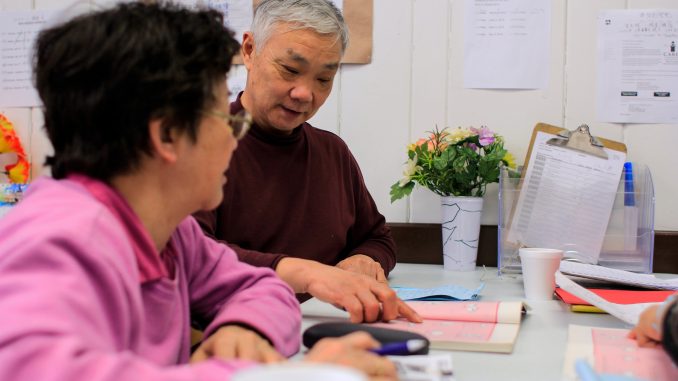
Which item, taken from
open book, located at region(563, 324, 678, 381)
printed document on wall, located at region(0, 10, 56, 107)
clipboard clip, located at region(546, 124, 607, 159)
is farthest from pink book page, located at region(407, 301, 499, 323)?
printed document on wall, located at region(0, 10, 56, 107)

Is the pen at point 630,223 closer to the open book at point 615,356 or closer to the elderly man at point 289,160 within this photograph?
the elderly man at point 289,160

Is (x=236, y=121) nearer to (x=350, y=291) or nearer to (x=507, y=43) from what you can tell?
(x=350, y=291)

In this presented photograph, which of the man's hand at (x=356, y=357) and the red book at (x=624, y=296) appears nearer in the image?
the man's hand at (x=356, y=357)

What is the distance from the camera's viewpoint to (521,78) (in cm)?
181

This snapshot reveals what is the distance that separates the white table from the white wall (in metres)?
0.29

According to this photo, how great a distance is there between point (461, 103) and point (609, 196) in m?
0.46

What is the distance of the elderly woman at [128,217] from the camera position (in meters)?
0.53

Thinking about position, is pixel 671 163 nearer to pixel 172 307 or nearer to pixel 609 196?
pixel 609 196

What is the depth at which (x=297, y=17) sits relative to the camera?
1401 millimetres

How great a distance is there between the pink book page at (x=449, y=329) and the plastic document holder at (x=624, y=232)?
2.08 feet

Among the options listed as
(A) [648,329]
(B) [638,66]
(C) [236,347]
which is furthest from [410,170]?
(C) [236,347]

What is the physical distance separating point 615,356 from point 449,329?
24 centimetres

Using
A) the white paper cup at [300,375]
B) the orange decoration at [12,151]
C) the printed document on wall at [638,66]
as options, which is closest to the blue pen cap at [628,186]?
the printed document on wall at [638,66]

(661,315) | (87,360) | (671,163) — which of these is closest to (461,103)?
(671,163)
